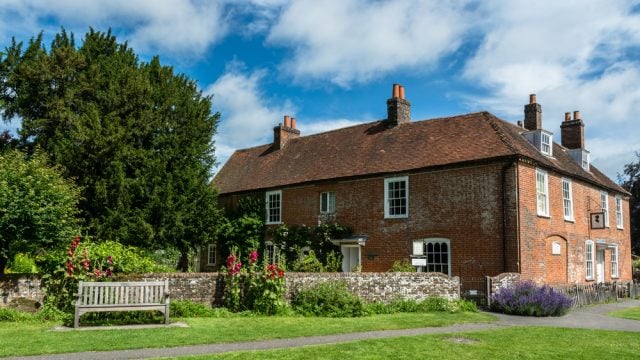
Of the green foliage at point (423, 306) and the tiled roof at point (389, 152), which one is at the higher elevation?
the tiled roof at point (389, 152)

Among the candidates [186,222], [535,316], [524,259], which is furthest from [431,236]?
[186,222]

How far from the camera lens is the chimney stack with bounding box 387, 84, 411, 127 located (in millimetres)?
27797

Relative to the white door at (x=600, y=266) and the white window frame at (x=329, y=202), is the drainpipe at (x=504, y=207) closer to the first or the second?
the white window frame at (x=329, y=202)

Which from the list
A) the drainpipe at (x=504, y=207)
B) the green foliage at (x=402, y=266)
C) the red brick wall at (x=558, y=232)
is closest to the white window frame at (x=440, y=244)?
the green foliage at (x=402, y=266)

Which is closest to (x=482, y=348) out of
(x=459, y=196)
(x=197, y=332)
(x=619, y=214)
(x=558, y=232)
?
(x=197, y=332)

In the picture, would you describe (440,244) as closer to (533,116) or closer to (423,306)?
(423,306)

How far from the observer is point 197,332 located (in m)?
12.4

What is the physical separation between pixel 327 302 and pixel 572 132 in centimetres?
2097

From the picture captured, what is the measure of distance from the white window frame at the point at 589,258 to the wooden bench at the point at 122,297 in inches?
783

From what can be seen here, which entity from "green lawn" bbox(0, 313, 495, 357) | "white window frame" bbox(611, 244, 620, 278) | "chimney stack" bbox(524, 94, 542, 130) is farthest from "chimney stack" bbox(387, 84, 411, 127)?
"green lawn" bbox(0, 313, 495, 357)

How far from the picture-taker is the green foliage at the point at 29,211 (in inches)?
603

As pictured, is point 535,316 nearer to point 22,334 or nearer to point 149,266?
point 149,266

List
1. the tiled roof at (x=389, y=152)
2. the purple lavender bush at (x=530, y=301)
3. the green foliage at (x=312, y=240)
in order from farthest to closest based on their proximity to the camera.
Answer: the green foliage at (x=312, y=240)
the tiled roof at (x=389, y=152)
the purple lavender bush at (x=530, y=301)

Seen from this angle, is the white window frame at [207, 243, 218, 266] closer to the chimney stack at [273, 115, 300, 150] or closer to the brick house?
the brick house
